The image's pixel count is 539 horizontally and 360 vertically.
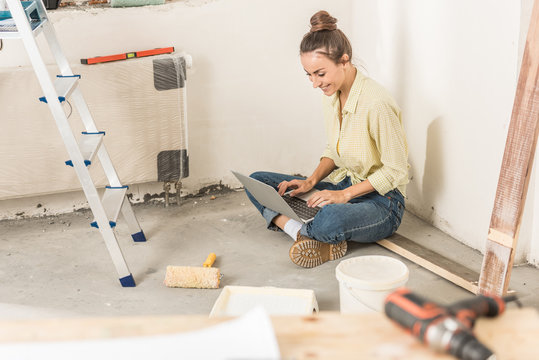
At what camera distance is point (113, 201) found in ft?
8.22

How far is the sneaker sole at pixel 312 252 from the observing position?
2391 millimetres

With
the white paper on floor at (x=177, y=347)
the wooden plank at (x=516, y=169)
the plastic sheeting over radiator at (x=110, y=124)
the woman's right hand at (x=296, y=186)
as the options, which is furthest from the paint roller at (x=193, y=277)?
the white paper on floor at (x=177, y=347)

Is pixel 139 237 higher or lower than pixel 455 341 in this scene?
lower

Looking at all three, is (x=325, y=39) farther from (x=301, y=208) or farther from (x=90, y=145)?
(x=90, y=145)

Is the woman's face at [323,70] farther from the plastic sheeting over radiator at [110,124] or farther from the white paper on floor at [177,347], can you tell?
the white paper on floor at [177,347]

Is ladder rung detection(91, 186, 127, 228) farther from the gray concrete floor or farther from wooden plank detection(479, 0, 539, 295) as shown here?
wooden plank detection(479, 0, 539, 295)

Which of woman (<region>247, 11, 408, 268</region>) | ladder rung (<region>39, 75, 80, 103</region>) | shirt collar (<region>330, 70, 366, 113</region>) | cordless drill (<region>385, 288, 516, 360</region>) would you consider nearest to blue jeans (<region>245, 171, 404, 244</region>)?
woman (<region>247, 11, 408, 268</region>)

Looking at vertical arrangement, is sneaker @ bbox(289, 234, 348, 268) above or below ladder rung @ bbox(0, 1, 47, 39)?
below

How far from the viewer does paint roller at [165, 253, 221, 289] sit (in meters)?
2.27

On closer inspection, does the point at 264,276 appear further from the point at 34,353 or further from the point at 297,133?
the point at 34,353

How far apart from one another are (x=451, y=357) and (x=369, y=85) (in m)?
1.75

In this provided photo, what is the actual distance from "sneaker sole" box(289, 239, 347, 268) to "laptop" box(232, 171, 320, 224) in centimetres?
9

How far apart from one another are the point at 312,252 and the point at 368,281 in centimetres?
59

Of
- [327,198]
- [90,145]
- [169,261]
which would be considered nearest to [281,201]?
[327,198]
